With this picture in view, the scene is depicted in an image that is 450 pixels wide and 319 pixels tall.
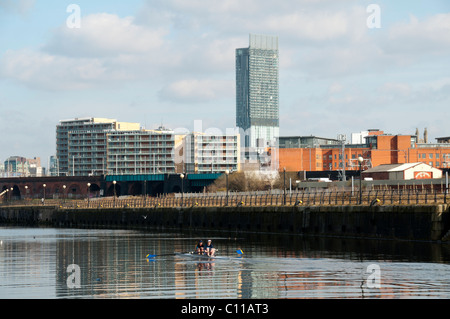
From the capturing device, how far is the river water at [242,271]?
119ft

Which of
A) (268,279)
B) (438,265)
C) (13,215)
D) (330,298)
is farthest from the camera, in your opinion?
(13,215)

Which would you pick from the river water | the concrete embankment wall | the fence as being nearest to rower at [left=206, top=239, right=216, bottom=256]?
the river water

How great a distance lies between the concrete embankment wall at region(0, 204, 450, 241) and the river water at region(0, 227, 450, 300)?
2.18 m

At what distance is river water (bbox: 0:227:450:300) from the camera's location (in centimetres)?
3622

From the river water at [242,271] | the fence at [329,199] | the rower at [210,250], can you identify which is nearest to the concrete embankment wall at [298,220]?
the fence at [329,199]

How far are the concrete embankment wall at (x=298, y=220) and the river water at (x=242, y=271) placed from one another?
7.16ft

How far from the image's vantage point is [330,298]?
3331 centimetres

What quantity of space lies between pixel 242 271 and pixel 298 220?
34.7m

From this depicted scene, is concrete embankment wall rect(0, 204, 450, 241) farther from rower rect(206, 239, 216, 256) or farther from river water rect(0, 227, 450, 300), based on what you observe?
rower rect(206, 239, 216, 256)

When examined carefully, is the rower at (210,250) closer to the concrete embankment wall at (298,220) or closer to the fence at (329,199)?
the concrete embankment wall at (298,220)

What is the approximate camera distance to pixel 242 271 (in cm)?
4588
